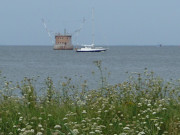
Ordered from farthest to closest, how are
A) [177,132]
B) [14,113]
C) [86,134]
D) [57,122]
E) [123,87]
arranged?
[123,87] → [14,113] → [57,122] → [177,132] → [86,134]

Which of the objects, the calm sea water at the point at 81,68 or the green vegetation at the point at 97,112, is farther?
the calm sea water at the point at 81,68

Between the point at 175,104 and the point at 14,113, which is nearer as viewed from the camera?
the point at 14,113

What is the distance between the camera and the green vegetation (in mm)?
6648

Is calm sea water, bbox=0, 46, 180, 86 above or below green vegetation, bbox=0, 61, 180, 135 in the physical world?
below

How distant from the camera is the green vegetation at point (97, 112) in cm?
665

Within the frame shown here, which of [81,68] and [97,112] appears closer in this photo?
[97,112]

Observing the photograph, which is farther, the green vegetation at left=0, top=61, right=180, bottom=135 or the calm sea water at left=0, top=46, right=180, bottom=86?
the calm sea water at left=0, top=46, right=180, bottom=86

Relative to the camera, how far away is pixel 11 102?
8.38 meters

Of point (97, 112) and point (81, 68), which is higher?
point (97, 112)

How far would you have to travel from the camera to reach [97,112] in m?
7.41

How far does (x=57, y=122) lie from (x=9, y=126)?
873 mm

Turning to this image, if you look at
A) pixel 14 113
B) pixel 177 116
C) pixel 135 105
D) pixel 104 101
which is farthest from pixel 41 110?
pixel 177 116

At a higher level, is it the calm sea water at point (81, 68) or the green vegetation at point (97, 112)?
the green vegetation at point (97, 112)

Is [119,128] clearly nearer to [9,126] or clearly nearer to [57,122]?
[57,122]
